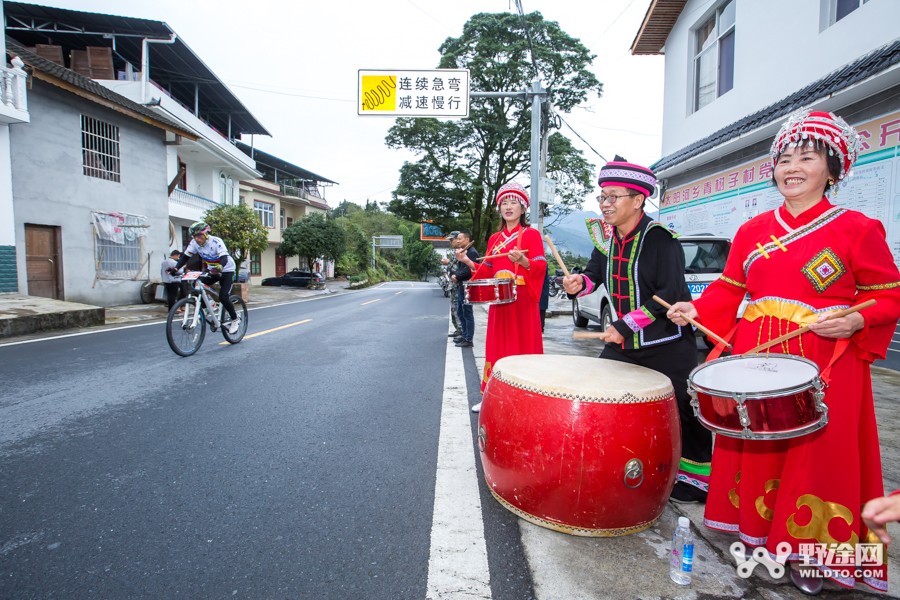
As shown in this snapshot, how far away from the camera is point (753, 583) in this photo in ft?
6.25

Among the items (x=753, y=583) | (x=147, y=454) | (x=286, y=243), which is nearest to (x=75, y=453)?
(x=147, y=454)

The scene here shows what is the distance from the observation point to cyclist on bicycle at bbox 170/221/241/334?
713cm

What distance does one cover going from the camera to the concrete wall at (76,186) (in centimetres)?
1266

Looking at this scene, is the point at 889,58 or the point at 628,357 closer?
the point at 628,357

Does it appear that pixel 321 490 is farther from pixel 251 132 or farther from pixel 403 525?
pixel 251 132

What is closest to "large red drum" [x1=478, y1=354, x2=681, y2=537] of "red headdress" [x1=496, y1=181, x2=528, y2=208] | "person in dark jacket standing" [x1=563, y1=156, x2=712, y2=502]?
"person in dark jacket standing" [x1=563, y1=156, x2=712, y2=502]

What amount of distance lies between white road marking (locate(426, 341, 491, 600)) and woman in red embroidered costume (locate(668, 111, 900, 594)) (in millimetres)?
1138

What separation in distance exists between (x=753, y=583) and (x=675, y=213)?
10679 mm

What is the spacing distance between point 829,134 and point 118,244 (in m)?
17.9

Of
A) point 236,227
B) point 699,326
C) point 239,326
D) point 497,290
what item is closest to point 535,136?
point 239,326

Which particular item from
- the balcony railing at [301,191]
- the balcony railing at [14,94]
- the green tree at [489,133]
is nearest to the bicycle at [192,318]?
the balcony railing at [14,94]

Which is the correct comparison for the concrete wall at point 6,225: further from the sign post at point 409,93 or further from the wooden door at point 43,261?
the sign post at point 409,93

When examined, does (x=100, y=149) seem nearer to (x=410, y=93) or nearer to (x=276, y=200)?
(x=410, y=93)

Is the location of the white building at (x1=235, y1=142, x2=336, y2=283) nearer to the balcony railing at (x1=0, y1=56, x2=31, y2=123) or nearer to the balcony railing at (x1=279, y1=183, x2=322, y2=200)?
the balcony railing at (x1=279, y1=183, x2=322, y2=200)
